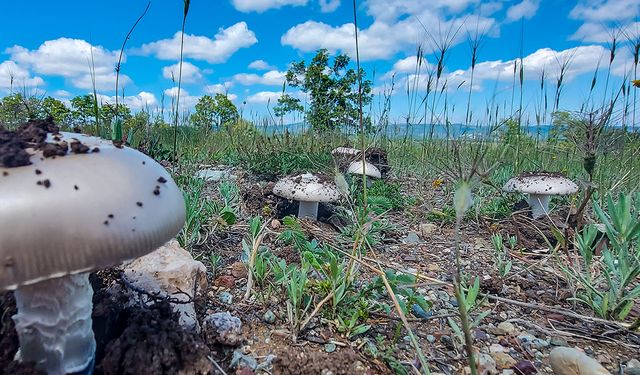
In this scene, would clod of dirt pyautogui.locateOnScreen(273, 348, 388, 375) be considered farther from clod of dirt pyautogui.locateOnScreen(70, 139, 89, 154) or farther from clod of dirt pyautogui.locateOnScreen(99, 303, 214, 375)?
clod of dirt pyautogui.locateOnScreen(70, 139, 89, 154)

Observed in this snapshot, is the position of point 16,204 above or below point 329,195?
above

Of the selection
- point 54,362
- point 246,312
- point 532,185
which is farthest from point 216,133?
point 54,362

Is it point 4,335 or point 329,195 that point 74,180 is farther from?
point 329,195

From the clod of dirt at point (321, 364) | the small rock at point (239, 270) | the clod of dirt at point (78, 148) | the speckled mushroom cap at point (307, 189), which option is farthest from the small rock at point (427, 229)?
the clod of dirt at point (78, 148)

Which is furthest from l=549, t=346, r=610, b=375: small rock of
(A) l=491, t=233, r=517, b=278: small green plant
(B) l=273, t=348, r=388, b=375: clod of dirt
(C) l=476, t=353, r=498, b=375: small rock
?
(A) l=491, t=233, r=517, b=278: small green plant

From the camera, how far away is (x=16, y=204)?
81cm

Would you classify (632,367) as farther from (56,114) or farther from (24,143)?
(56,114)

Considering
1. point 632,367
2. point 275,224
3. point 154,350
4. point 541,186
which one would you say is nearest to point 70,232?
point 154,350

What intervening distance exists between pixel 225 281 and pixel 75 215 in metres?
1.37

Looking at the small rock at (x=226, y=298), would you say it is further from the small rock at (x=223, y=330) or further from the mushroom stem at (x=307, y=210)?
the mushroom stem at (x=307, y=210)

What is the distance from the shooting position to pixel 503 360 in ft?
5.34

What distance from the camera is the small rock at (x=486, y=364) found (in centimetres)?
154

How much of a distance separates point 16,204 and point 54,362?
0.55m

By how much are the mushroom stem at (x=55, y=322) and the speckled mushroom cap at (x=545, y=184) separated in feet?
11.4
